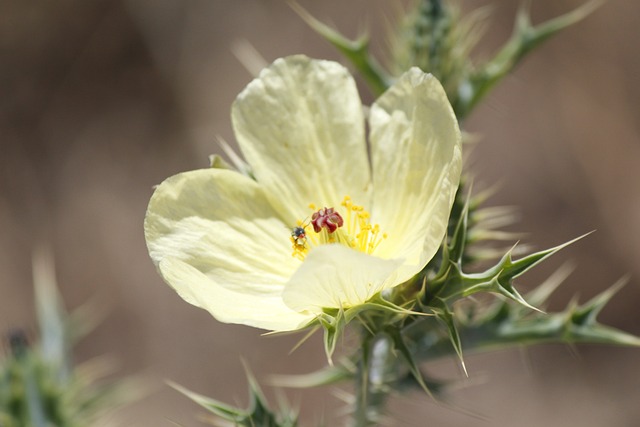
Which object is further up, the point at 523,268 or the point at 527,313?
the point at 523,268

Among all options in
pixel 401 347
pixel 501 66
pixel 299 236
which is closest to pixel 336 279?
pixel 401 347

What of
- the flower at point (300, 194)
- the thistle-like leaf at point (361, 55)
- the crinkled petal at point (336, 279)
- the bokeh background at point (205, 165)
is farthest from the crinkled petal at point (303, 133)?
the bokeh background at point (205, 165)

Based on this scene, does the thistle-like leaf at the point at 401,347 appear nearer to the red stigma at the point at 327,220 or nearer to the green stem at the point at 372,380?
the green stem at the point at 372,380

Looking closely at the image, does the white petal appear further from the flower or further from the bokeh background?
the bokeh background

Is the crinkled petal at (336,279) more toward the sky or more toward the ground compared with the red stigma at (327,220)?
more toward the ground

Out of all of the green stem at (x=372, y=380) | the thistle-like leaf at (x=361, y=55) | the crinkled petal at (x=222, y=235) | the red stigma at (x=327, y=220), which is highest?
the thistle-like leaf at (x=361, y=55)

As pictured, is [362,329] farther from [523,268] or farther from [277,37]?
[277,37]

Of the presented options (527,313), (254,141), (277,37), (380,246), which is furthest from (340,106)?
(277,37)
